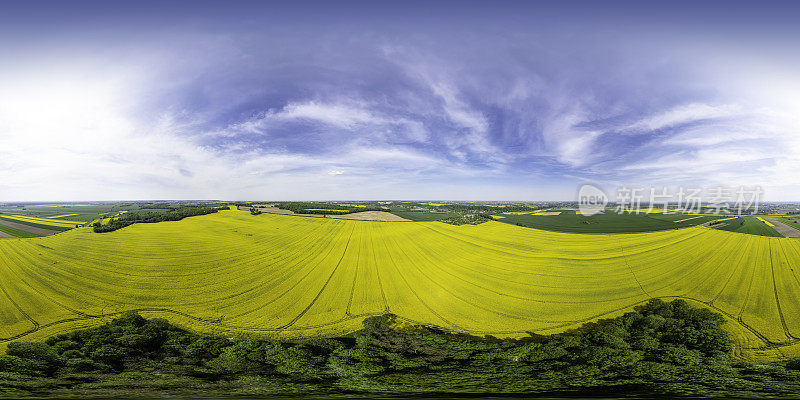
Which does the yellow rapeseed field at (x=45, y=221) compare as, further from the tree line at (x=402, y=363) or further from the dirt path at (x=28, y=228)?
the tree line at (x=402, y=363)

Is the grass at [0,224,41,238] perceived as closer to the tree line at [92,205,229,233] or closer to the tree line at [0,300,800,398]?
the tree line at [92,205,229,233]

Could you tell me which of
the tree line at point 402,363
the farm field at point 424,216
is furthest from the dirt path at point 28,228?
the farm field at point 424,216

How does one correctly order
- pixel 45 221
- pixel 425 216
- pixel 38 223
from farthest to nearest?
1. pixel 425 216
2. pixel 45 221
3. pixel 38 223

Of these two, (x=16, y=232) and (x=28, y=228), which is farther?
(x=28, y=228)

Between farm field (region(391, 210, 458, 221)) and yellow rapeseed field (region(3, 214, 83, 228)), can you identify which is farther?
farm field (region(391, 210, 458, 221))

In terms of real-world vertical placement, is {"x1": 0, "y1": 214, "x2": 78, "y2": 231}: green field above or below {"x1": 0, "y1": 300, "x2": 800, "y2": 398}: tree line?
above

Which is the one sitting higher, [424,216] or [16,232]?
[16,232]

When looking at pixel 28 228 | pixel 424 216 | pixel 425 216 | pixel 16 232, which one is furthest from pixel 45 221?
pixel 425 216

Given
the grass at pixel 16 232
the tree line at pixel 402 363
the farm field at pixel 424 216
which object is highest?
the grass at pixel 16 232

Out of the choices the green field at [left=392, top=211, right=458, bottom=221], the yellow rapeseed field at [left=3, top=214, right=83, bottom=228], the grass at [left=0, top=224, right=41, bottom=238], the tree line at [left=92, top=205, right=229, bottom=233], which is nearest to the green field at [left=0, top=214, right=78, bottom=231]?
the yellow rapeseed field at [left=3, top=214, right=83, bottom=228]

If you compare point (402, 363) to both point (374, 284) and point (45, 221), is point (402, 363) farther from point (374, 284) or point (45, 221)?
point (45, 221)
